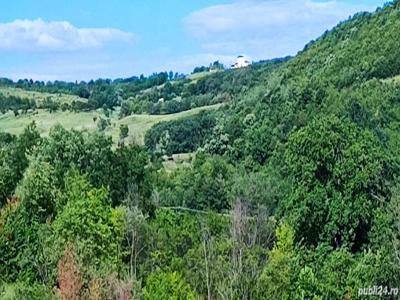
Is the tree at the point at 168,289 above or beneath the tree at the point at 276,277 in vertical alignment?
above

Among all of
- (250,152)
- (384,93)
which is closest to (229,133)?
(250,152)

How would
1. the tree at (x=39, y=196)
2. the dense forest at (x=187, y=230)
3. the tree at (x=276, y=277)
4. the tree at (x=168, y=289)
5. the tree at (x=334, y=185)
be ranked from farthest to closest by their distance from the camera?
1. the tree at (x=334, y=185)
2. the tree at (x=39, y=196)
3. the dense forest at (x=187, y=230)
4. the tree at (x=276, y=277)
5. the tree at (x=168, y=289)

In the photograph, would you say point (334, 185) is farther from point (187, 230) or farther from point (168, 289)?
point (168, 289)

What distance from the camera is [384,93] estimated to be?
11931 cm

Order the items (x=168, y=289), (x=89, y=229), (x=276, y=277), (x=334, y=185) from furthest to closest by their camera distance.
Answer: (x=334, y=185), (x=89, y=229), (x=276, y=277), (x=168, y=289)

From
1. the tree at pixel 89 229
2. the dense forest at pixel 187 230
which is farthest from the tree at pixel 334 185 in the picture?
the tree at pixel 89 229

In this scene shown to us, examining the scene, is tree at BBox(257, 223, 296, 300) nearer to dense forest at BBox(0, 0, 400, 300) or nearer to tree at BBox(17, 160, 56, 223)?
dense forest at BBox(0, 0, 400, 300)

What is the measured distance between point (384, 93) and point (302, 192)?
212ft

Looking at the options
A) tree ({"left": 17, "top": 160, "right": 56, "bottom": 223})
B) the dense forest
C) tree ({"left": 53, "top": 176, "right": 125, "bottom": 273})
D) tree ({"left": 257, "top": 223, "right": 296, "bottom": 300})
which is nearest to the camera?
tree ({"left": 257, "top": 223, "right": 296, "bottom": 300})

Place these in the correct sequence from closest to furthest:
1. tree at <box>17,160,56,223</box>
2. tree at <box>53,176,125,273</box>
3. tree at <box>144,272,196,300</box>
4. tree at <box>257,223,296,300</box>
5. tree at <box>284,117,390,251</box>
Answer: tree at <box>144,272,196,300</box>
tree at <box>257,223,296,300</box>
tree at <box>53,176,125,273</box>
tree at <box>17,160,56,223</box>
tree at <box>284,117,390,251</box>

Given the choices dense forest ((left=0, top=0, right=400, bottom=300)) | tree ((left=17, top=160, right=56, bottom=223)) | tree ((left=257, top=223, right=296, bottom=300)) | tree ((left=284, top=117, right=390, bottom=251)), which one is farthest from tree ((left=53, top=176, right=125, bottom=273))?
tree ((left=284, top=117, right=390, bottom=251))

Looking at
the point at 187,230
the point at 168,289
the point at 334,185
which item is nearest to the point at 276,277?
the point at 168,289

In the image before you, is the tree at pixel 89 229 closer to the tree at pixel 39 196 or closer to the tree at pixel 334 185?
the tree at pixel 39 196

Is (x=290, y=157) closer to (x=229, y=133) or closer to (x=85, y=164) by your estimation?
(x=85, y=164)
